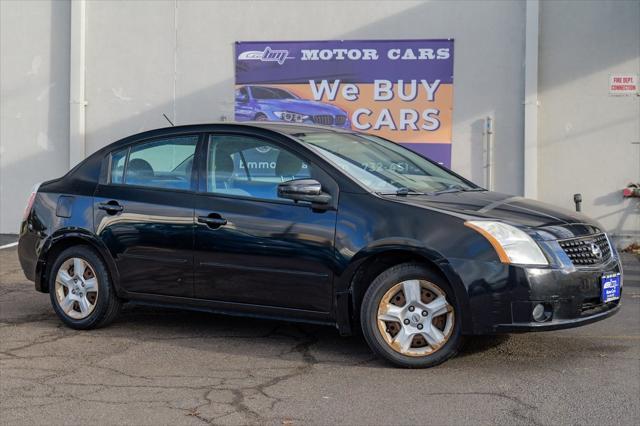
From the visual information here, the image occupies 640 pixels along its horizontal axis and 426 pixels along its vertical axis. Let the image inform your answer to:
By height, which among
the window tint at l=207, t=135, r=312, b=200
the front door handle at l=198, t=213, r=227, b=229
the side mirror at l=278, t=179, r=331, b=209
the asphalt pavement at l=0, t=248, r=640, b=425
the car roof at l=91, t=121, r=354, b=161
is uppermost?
the car roof at l=91, t=121, r=354, b=161

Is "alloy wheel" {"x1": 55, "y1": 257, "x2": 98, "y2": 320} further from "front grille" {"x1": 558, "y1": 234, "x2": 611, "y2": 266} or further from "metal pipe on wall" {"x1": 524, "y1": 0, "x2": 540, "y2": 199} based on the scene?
"metal pipe on wall" {"x1": 524, "y1": 0, "x2": 540, "y2": 199}

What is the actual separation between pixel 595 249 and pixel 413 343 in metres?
1.36

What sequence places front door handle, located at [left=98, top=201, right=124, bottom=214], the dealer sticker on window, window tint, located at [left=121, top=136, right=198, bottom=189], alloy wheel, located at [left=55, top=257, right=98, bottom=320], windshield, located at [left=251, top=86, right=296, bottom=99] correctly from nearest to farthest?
the dealer sticker on window, window tint, located at [left=121, top=136, right=198, bottom=189], front door handle, located at [left=98, top=201, right=124, bottom=214], alloy wheel, located at [left=55, top=257, right=98, bottom=320], windshield, located at [left=251, top=86, right=296, bottom=99]

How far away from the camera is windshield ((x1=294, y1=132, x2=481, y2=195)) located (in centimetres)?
657

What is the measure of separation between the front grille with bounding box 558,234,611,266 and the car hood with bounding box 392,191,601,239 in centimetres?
4

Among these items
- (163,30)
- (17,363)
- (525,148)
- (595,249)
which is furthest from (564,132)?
(17,363)

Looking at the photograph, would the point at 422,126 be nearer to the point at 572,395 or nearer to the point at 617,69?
the point at 617,69

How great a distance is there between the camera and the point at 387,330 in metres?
6.15

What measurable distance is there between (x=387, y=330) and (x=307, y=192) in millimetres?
1045

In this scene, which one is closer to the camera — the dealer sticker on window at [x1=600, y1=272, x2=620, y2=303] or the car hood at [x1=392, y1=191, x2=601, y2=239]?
the car hood at [x1=392, y1=191, x2=601, y2=239]

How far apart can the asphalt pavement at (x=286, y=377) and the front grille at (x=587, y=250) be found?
69cm

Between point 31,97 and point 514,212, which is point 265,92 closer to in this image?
point 31,97

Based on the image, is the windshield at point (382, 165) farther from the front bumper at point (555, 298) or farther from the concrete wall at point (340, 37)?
the concrete wall at point (340, 37)

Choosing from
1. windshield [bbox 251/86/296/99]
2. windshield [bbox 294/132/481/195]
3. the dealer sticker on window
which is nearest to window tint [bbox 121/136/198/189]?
windshield [bbox 294/132/481/195]
